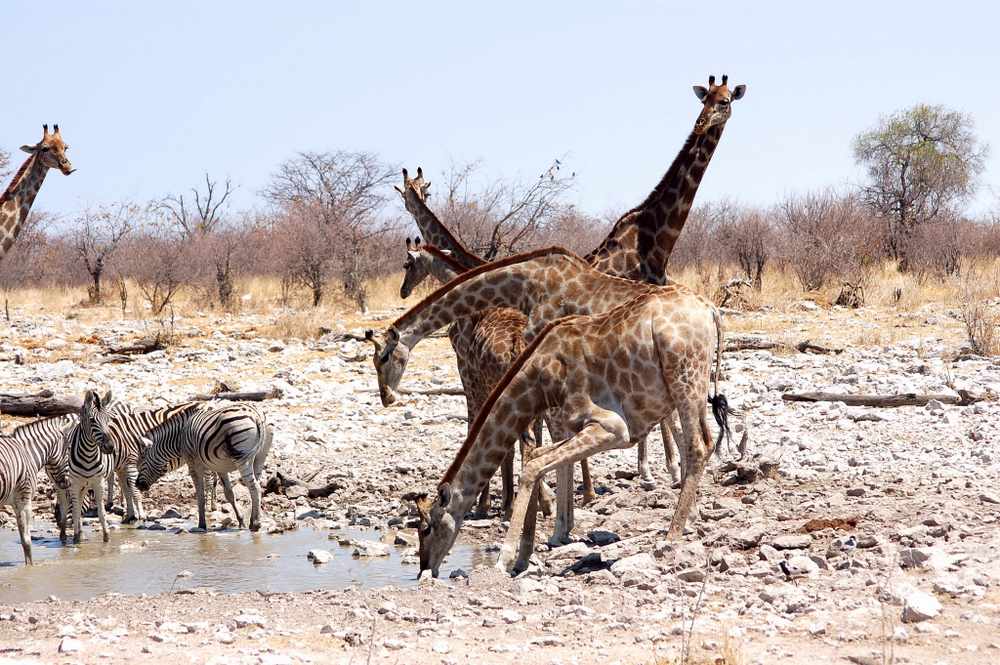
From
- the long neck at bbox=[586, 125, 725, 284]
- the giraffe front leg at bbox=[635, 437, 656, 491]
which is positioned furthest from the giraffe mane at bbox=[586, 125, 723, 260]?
the giraffe front leg at bbox=[635, 437, 656, 491]

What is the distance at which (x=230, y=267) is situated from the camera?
29688mm

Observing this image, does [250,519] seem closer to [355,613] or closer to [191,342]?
[355,613]

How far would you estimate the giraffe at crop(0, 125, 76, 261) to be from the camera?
51.7 ft

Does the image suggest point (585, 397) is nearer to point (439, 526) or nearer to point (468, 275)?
point (439, 526)

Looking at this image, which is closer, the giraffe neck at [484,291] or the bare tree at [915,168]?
the giraffe neck at [484,291]

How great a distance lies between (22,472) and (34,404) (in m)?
4.93

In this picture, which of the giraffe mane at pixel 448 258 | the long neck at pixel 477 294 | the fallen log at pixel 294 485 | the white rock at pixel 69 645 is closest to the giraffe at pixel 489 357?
the giraffe mane at pixel 448 258

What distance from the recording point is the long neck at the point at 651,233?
11578mm

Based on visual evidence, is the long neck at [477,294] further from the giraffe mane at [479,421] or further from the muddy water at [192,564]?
the muddy water at [192,564]

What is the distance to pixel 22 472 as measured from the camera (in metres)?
9.97

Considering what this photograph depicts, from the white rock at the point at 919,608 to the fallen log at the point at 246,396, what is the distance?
1097 centimetres

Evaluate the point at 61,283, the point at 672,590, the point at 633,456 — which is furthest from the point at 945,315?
the point at 61,283

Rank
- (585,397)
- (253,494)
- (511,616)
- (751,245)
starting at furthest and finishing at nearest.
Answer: (751,245) < (253,494) < (585,397) < (511,616)

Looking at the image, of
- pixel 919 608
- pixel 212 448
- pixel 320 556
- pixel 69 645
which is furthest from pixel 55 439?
pixel 919 608
